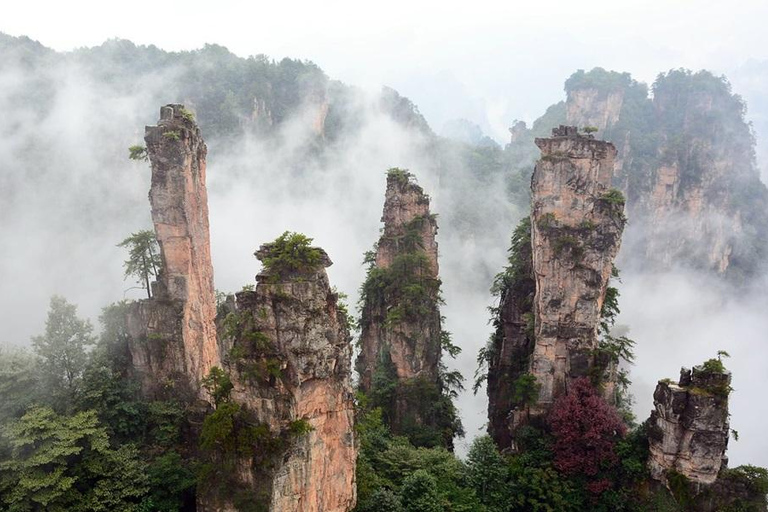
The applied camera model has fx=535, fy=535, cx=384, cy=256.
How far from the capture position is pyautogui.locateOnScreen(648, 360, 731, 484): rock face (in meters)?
19.6

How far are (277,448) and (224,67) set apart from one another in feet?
267

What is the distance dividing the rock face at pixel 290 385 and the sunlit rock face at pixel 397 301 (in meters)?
12.8

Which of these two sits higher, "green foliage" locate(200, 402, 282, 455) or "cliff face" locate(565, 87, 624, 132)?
"cliff face" locate(565, 87, 624, 132)

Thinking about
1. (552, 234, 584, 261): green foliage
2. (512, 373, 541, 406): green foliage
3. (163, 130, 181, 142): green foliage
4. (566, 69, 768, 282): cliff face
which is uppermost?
(566, 69, 768, 282): cliff face

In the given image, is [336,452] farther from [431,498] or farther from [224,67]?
[224,67]

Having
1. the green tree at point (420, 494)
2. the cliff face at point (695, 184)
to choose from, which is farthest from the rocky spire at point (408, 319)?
the cliff face at point (695, 184)

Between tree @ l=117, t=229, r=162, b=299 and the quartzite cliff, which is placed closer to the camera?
the quartzite cliff

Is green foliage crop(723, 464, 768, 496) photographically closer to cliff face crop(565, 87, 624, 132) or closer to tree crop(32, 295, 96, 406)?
tree crop(32, 295, 96, 406)

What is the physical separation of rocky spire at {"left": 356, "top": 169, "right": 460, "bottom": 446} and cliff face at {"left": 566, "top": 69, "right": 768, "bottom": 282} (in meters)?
54.2

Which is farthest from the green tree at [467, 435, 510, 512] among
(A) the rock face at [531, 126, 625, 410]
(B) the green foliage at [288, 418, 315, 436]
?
(B) the green foliage at [288, 418, 315, 436]

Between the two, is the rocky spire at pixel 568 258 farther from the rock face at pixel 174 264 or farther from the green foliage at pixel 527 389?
the rock face at pixel 174 264

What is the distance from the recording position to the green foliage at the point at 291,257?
15.5m

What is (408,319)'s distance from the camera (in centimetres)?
2867

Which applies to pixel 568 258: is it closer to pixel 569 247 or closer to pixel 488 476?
pixel 569 247
